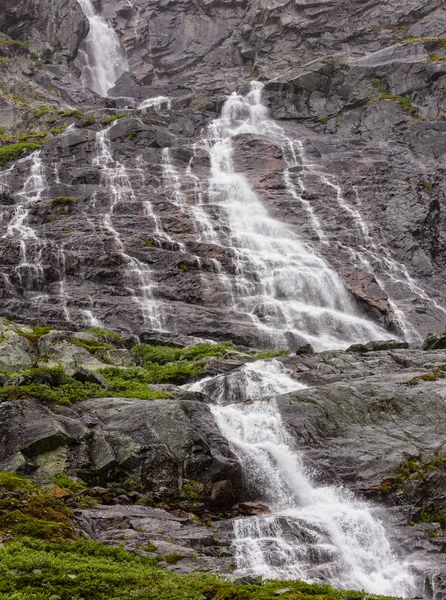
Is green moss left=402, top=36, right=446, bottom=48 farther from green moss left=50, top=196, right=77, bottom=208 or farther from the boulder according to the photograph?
the boulder

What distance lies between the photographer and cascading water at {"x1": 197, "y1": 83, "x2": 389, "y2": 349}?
1208 inches

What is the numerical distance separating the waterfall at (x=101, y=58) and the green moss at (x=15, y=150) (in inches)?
1084

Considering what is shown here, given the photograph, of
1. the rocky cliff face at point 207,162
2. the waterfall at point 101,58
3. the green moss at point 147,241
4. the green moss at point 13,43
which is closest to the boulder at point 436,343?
the rocky cliff face at point 207,162

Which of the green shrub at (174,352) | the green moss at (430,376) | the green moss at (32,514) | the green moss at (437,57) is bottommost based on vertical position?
the green moss at (32,514)

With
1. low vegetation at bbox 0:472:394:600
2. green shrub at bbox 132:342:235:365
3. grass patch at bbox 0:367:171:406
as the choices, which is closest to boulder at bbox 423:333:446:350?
green shrub at bbox 132:342:235:365

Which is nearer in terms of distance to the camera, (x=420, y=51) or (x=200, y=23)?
(x=420, y=51)

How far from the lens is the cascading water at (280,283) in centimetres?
3067

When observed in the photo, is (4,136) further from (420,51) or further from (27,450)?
(27,450)

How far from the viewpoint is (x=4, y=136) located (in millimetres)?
55625

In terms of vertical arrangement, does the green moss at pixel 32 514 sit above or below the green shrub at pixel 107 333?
below

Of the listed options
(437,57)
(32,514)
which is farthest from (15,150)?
(32,514)

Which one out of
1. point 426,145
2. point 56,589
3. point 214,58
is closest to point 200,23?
point 214,58

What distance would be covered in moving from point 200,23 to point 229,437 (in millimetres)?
73448

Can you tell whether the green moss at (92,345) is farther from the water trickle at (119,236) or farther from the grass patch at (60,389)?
the water trickle at (119,236)
